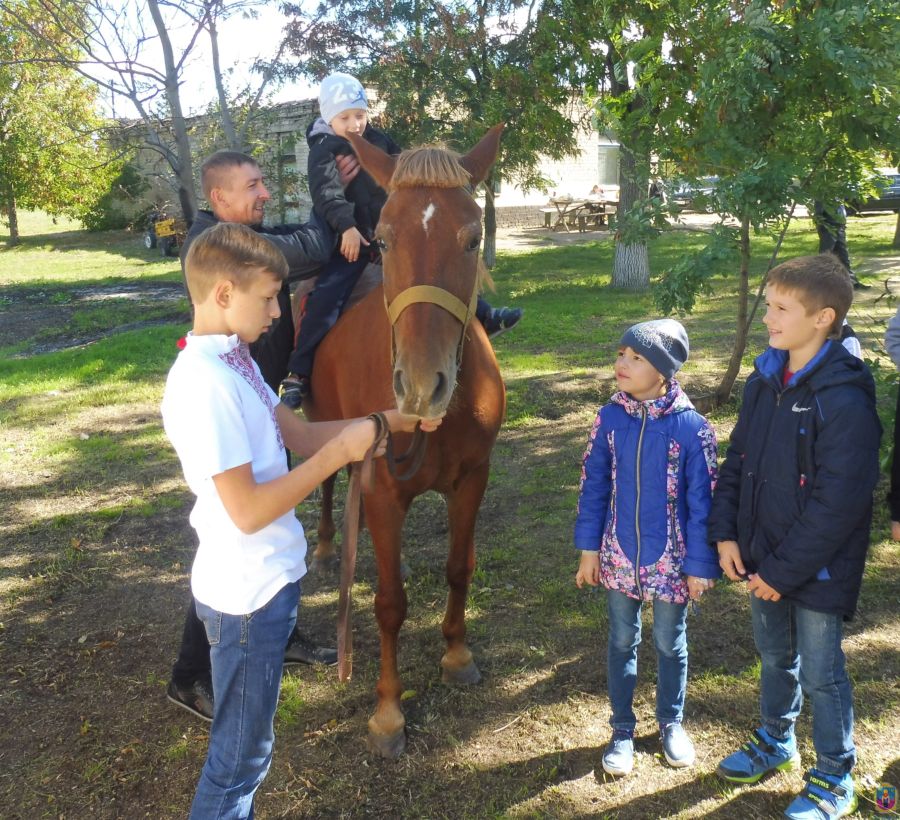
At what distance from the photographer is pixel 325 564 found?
14.7ft

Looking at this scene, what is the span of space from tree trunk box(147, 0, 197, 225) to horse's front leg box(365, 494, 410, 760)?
6.32 metres

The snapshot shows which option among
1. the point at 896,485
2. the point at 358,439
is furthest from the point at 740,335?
the point at 358,439

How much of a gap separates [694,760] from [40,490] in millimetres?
5014

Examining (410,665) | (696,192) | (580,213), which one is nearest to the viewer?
(410,665)

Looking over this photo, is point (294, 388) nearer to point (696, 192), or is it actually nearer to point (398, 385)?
point (398, 385)

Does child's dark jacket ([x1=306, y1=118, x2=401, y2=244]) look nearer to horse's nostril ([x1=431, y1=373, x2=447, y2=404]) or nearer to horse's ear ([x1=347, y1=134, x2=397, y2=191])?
horse's ear ([x1=347, y1=134, x2=397, y2=191])

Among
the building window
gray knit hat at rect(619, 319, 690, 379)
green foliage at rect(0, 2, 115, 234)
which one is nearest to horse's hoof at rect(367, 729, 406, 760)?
gray knit hat at rect(619, 319, 690, 379)

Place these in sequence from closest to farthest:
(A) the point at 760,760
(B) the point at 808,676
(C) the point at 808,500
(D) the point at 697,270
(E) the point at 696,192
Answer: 1. (C) the point at 808,500
2. (B) the point at 808,676
3. (A) the point at 760,760
4. (E) the point at 696,192
5. (D) the point at 697,270

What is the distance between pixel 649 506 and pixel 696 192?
3.28 metres

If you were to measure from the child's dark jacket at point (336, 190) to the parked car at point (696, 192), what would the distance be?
218cm

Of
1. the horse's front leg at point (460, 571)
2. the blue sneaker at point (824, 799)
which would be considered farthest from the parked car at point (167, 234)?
the blue sneaker at point (824, 799)

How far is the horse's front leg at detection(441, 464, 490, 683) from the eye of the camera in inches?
126

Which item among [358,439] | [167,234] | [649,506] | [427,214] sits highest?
[167,234]

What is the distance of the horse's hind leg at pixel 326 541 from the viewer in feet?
14.7
